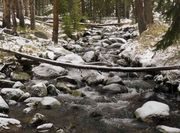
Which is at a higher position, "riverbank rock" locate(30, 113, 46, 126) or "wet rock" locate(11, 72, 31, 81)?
"wet rock" locate(11, 72, 31, 81)

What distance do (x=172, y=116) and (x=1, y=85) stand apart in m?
6.10

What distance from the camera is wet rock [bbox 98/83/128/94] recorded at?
12.2 metres

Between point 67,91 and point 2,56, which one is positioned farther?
point 2,56

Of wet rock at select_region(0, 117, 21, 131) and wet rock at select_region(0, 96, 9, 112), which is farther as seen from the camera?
wet rock at select_region(0, 96, 9, 112)

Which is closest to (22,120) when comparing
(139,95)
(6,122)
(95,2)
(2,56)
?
(6,122)

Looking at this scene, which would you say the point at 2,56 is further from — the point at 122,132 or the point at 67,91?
the point at 122,132

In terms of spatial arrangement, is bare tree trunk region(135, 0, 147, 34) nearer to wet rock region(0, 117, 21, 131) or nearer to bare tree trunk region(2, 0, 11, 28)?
bare tree trunk region(2, 0, 11, 28)

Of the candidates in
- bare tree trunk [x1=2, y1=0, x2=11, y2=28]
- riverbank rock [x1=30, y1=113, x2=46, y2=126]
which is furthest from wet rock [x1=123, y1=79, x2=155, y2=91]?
bare tree trunk [x1=2, y1=0, x2=11, y2=28]

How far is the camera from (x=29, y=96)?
11.2 meters

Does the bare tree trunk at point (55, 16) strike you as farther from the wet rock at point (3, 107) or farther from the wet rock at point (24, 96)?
the wet rock at point (3, 107)

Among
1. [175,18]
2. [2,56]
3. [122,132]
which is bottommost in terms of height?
[122,132]

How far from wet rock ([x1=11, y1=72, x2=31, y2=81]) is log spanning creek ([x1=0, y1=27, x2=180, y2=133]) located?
0.01 m

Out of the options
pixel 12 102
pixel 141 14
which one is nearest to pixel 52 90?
pixel 12 102

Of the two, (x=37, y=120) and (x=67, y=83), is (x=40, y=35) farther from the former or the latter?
(x=37, y=120)
